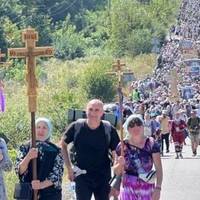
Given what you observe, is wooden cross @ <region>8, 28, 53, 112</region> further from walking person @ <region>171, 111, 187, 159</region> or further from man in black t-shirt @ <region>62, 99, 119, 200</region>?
walking person @ <region>171, 111, 187, 159</region>

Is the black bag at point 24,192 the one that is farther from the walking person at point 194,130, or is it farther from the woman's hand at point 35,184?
the walking person at point 194,130

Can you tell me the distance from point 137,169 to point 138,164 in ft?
0.17

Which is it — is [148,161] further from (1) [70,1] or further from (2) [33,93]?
(1) [70,1]

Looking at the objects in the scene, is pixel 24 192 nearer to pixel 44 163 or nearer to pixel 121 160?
pixel 44 163

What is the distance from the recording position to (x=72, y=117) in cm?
1697

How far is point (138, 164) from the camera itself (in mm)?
10180

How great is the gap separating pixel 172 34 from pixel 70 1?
3840cm

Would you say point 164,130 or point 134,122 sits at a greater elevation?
point 134,122

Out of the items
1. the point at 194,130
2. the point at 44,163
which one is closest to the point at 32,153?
the point at 44,163

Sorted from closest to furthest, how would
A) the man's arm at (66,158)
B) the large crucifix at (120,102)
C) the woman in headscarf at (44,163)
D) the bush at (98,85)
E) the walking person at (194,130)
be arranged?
the woman in headscarf at (44,163)
the large crucifix at (120,102)
the man's arm at (66,158)
the walking person at (194,130)
the bush at (98,85)

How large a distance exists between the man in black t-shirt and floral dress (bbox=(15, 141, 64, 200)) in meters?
0.52

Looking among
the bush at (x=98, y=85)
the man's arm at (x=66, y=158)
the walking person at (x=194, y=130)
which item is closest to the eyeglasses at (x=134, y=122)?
the man's arm at (x=66, y=158)

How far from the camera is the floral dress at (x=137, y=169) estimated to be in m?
10.1

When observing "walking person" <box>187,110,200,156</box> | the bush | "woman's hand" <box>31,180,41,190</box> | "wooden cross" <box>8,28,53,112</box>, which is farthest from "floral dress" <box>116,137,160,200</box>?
the bush
